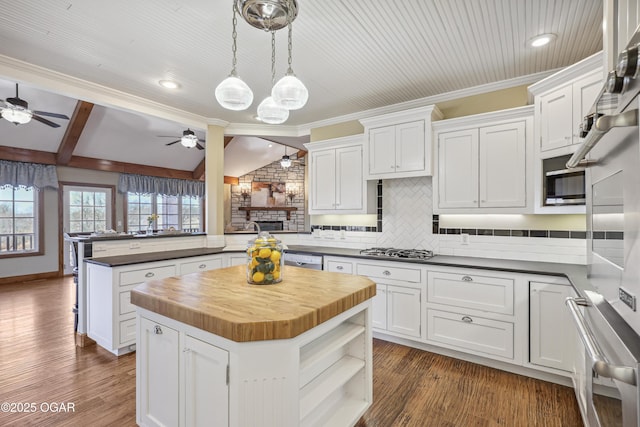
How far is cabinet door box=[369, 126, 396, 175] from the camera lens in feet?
11.3

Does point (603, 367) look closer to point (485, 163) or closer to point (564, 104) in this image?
point (564, 104)

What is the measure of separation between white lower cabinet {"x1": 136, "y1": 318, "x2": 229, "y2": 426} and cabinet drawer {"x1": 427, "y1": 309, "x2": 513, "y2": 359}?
2214mm

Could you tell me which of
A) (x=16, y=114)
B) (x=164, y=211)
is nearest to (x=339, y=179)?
(x=16, y=114)

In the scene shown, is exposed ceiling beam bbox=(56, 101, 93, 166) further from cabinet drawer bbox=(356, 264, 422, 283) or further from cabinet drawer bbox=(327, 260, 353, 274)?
cabinet drawer bbox=(356, 264, 422, 283)

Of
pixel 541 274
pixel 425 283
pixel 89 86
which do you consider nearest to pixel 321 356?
pixel 425 283

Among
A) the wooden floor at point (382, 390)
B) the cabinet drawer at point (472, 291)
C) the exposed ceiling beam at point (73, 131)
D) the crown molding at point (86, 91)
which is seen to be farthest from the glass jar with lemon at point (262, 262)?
the exposed ceiling beam at point (73, 131)

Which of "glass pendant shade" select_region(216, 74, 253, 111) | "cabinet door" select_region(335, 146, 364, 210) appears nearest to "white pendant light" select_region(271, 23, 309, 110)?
"glass pendant shade" select_region(216, 74, 253, 111)

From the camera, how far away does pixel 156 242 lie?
3.85 m

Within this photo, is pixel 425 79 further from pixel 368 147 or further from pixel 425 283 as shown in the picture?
pixel 425 283

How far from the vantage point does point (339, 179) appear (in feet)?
12.9

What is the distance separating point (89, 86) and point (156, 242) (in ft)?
6.15

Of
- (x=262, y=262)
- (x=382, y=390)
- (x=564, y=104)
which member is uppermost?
(x=564, y=104)

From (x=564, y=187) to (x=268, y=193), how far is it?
25.2 feet

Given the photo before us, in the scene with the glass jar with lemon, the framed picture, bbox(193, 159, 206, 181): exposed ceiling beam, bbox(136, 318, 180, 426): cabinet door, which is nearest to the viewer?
bbox(136, 318, 180, 426): cabinet door
